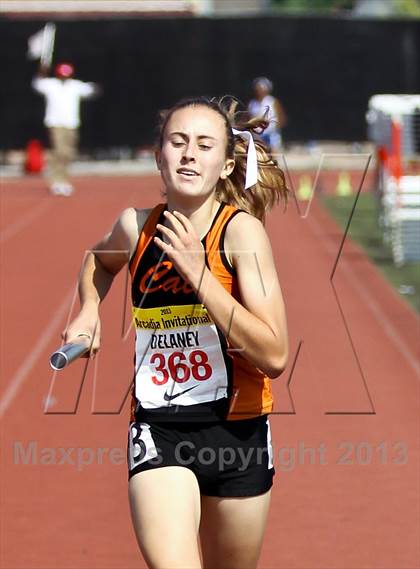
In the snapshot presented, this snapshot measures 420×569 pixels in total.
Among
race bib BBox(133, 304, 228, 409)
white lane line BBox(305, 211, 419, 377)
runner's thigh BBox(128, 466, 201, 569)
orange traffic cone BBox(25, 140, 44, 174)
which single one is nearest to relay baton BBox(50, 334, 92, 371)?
race bib BBox(133, 304, 228, 409)

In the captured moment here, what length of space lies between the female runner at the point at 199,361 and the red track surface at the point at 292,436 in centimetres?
201

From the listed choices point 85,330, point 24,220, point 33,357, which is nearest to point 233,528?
point 85,330

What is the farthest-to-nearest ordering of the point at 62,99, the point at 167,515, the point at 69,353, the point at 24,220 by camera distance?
1. the point at 62,99
2. the point at 24,220
3. the point at 167,515
4. the point at 69,353

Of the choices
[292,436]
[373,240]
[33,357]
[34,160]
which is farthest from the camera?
[34,160]

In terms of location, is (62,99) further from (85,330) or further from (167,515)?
(167,515)

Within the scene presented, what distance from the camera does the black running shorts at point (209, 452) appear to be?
13.4ft

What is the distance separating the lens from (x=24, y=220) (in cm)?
2003

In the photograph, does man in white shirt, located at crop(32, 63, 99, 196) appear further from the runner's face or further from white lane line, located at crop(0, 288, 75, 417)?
the runner's face

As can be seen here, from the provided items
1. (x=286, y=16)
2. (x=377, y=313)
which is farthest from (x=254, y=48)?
(x=377, y=313)

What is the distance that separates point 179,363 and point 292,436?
4.06m

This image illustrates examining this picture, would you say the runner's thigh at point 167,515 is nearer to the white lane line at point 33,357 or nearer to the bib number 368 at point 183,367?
the bib number 368 at point 183,367

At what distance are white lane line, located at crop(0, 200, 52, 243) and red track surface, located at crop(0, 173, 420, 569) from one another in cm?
353

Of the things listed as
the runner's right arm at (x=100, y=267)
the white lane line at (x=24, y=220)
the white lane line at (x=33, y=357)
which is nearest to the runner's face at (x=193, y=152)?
the runner's right arm at (x=100, y=267)

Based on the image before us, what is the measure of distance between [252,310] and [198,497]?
57cm
